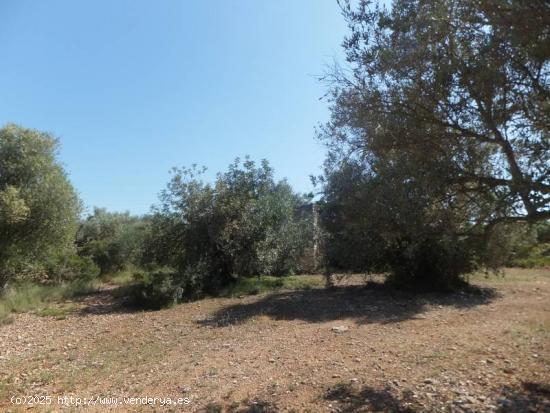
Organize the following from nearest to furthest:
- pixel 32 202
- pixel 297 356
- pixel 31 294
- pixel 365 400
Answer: pixel 365 400 < pixel 297 356 < pixel 32 202 < pixel 31 294

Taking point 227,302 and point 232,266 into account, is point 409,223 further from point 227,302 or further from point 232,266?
point 232,266

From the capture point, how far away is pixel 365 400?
4.85 m

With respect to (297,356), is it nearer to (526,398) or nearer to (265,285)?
(526,398)

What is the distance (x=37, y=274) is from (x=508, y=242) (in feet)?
50.9

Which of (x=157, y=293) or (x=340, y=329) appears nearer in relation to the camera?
(x=340, y=329)

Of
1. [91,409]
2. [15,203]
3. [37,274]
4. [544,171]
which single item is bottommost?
[91,409]

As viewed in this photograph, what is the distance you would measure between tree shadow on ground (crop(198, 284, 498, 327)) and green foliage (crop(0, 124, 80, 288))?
269 inches

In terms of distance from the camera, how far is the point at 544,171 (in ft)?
14.5

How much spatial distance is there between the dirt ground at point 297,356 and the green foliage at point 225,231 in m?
2.63

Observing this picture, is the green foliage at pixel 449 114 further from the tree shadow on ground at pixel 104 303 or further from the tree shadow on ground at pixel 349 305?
the tree shadow on ground at pixel 104 303

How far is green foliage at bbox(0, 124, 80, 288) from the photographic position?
13.0 m

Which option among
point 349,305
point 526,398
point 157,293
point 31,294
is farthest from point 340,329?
point 31,294

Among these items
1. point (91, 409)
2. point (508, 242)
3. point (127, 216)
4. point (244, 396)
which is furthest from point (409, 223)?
point (127, 216)

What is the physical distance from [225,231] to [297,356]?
7363 millimetres
